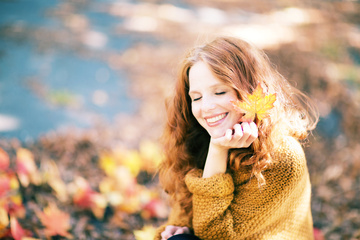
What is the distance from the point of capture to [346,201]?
2764 millimetres

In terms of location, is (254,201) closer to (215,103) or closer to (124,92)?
(215,103)

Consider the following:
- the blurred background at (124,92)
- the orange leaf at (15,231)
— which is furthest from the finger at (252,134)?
the orange leaf at (15,231)

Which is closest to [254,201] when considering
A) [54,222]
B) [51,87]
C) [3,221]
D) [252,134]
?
[252,134]

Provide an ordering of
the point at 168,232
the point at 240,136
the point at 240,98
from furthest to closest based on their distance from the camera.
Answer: the point at 168,232
the point at 240,98
the point at 240,136

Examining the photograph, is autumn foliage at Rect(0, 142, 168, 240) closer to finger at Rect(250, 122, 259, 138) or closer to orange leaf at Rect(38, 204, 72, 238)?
orange leaf at Rect(38, 204, 72, 238)

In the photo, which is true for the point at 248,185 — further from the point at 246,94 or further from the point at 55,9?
the point at 55,9

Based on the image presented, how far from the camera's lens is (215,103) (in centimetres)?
145

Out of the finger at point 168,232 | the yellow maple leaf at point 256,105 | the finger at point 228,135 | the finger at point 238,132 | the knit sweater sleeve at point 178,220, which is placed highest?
the yellow maple leaf at point 256,105

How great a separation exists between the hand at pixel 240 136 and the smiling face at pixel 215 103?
66mm

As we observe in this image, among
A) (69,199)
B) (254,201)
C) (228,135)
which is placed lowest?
(69,199)

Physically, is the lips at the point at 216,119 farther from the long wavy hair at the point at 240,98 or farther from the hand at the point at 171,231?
the hand at the point at 171,231

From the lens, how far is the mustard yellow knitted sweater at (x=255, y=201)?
1459 millimetres

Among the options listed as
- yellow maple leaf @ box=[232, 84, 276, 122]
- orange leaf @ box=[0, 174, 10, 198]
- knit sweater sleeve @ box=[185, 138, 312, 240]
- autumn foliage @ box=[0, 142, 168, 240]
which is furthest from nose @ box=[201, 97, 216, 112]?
orange leaf @ box=[0, 174, 10, 198]

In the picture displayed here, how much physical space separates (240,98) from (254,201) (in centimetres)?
50
